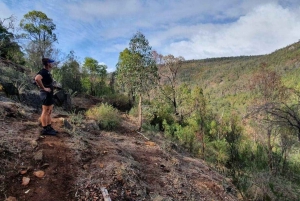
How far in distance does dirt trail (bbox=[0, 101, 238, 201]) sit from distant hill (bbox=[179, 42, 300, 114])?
61774 mm

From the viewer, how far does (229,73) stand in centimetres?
9850

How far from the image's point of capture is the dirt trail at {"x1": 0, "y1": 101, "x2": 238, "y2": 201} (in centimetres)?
401

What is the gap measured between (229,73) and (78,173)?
100341 millimetres

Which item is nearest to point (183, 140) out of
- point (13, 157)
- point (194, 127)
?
point (194, 127)

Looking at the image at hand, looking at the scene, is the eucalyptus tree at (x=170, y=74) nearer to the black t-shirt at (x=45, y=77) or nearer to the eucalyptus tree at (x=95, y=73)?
the eucalyptus tree at (x=95, y=73)

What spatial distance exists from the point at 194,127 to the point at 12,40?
15.2 meters

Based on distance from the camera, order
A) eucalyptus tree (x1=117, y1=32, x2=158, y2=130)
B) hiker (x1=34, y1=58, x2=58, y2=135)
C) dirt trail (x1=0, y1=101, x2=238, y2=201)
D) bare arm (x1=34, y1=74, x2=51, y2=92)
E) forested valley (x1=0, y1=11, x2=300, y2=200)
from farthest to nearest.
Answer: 1. eucalyptus tree (x1=117, y1=32, x2=158, y2=130)
2. forested valley (x1=0, y1=11, x2=300, y2=200)
3. hiker (x1=34, y1=58, x2=58, y2=135)
4. bare arm (x1=34, y1=74, x2=51, y2=92)
5. dirt trail (x1=0, y1=101, x2=238, y2=201)

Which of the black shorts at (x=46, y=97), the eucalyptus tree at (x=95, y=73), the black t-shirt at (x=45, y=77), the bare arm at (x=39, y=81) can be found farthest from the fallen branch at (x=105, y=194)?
the eucalyptus tree at (x=95, y=73)

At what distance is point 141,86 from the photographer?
11141 mm

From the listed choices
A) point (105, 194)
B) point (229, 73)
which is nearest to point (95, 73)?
point (105, 194)

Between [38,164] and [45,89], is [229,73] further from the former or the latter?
[38,164]

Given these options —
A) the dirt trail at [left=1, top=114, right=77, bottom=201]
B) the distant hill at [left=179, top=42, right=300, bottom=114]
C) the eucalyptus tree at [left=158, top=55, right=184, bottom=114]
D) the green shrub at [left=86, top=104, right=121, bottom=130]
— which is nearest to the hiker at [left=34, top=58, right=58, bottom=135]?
the dirt trail at [left=1, top=114, right=77, bottom=201]

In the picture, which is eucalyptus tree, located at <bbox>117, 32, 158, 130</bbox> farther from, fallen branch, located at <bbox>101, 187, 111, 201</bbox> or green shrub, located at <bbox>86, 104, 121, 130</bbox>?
fallen branch, located at <bbox>101, 187, 111, 201</bbox>

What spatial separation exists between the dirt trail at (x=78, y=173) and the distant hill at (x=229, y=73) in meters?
61.8
